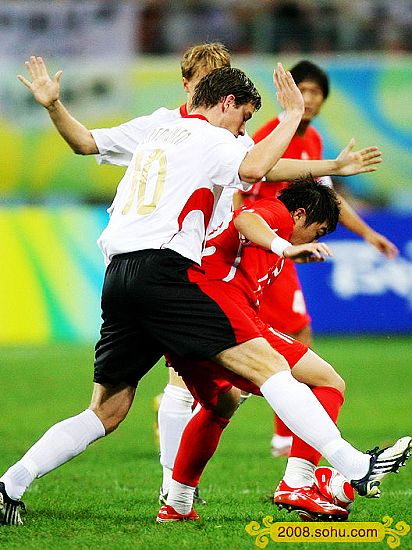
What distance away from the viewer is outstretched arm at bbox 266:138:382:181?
5.69m

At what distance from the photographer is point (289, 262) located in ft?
26.4

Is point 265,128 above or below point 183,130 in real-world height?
below

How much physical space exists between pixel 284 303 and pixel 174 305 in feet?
9.59

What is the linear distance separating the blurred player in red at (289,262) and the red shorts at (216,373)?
2125 millimetres

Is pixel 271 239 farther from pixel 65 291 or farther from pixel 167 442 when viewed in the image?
pixel 65 291

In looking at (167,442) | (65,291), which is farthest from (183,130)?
(65,291)

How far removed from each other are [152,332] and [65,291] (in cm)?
1040

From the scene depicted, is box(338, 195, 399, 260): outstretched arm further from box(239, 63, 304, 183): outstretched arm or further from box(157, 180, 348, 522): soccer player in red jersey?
box(239, 63, 304, 183): outstretched arm

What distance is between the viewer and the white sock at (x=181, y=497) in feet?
19.0

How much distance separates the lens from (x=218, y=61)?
620 cm

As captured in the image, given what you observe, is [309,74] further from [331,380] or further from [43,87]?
[331,380]

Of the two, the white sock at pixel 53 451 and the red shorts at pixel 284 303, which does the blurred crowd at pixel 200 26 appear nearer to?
the red shorts at pixel 284 303

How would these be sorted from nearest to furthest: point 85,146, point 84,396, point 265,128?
point 85,146, point 265,128, point 84,396

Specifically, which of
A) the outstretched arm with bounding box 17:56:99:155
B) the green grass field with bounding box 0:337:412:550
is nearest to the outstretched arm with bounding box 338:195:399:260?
the green grass field with bounding box 0:337:412:550
